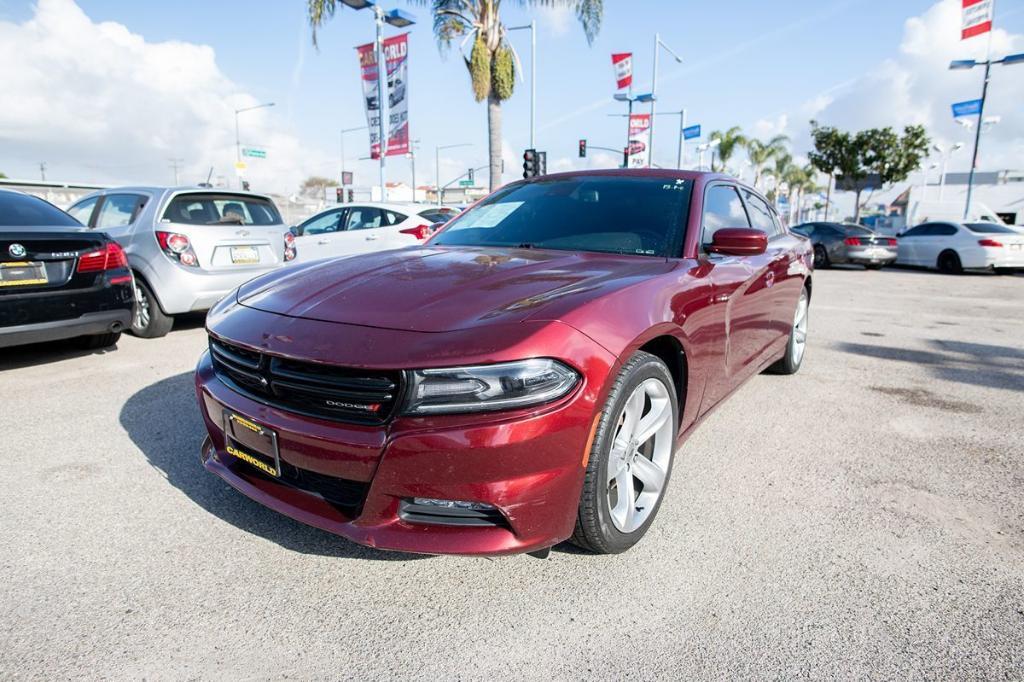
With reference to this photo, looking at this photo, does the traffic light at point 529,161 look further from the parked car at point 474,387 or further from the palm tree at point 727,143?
the palm tree at point 727,143

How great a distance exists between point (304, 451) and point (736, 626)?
59.0 inches

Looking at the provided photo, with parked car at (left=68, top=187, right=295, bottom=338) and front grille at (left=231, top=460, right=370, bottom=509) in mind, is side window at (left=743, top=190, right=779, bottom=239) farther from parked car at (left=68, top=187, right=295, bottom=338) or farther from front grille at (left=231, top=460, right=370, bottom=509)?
parked car at (left=68, top=187, right=295, bottom=338)

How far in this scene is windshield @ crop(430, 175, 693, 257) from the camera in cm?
301

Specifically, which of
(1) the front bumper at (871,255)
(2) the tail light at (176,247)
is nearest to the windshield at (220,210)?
(2) the tail light at (176,247)

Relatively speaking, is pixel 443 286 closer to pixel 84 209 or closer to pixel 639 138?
pixel 84 209

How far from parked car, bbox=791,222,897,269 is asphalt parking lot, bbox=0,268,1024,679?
1515cm

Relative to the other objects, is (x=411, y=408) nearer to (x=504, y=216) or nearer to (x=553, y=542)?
(x=553, y=542)

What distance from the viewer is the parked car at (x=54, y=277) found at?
4.36 m

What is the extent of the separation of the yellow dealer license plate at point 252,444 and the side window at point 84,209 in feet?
20.6

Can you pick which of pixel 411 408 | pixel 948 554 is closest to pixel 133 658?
pixel 411 408

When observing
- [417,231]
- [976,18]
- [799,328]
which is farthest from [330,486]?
[976,18]

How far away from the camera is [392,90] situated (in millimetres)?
19359

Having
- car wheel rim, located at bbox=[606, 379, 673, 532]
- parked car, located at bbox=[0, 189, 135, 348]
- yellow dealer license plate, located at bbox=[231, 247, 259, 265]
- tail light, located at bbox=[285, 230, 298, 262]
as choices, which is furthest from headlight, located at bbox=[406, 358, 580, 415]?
tail light, located at bbox=[285, 230, 298, 262]

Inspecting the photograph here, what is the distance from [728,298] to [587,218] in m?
0.83
